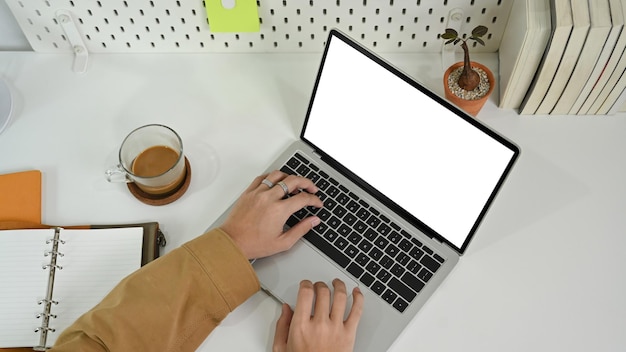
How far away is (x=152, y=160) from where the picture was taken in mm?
1159

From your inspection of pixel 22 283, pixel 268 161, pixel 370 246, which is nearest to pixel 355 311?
pixel 370 246

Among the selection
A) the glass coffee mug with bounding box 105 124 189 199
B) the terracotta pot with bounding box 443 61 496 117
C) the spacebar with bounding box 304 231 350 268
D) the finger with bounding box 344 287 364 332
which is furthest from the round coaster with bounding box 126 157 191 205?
the terracotta pot with bounding box 443 61 496 117

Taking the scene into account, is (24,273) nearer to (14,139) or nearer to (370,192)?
(14,139)

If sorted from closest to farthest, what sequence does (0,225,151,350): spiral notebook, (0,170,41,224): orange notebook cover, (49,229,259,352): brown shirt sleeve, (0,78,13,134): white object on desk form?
(49,229,259,352): brown shirt sleeve
(0,225,151,350): spiral notebook
(0,170,41,224): orange notebook cover
(0,78,13,134): white object on desk

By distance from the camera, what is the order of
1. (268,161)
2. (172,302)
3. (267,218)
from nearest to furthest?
(172,302) → (267,218) → (268,161)

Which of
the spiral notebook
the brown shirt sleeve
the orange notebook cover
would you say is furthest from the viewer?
the orange notebook cover

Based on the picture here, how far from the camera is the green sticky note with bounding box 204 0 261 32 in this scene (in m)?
1.20

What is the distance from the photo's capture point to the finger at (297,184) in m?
1.11

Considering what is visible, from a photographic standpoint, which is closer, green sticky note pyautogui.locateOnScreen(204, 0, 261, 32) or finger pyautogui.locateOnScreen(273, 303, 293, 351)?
finger pyautogui.locateOnScreen(273, 303, 293, 351)

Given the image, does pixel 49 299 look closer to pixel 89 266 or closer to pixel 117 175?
pixel 89 266

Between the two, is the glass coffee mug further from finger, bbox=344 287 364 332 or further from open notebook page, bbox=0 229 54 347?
finger, bbox=344 287 364 332

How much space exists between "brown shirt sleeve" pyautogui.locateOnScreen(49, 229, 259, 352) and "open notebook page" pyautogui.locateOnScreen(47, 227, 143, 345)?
98 mm

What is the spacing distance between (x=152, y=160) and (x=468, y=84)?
60 cm

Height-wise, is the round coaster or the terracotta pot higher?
the terracotta pot
